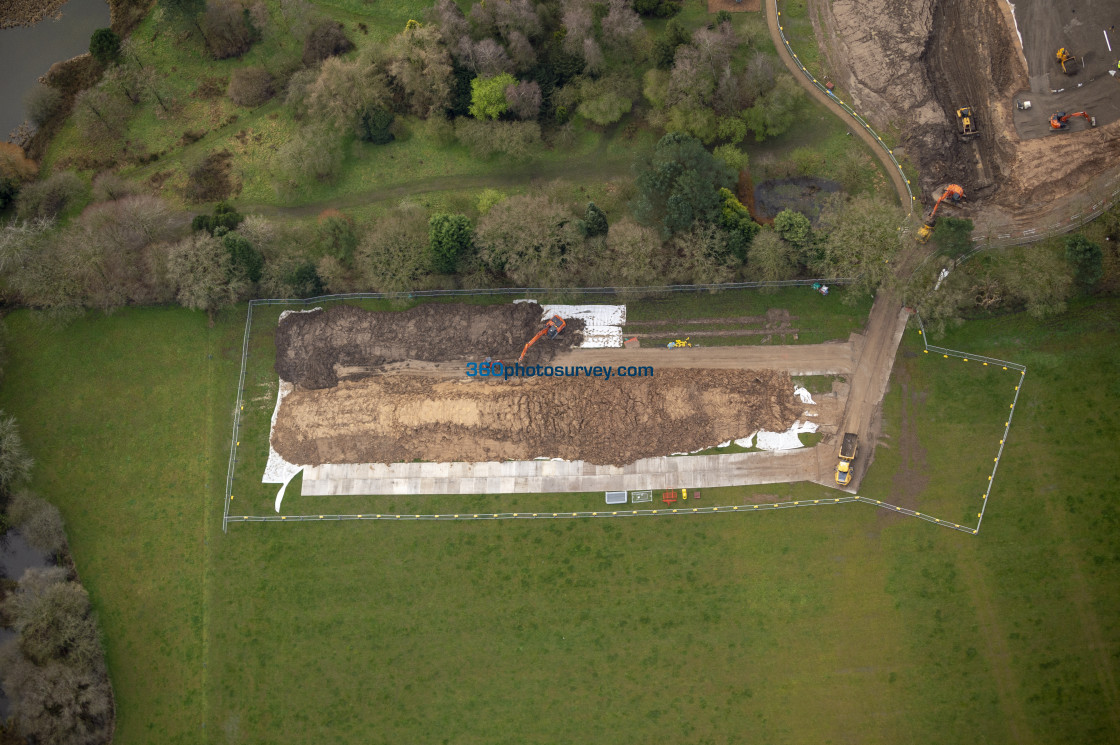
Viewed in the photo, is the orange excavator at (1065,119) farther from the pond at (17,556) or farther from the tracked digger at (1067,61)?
the pond at (17,556)

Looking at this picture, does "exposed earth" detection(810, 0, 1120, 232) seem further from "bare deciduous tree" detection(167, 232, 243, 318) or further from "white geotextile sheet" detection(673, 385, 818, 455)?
"bare deciduous tree" detection(167, 232, 243, 318)

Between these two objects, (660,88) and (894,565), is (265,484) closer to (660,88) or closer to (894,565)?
(660,88)

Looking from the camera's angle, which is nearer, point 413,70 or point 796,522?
point 796,522

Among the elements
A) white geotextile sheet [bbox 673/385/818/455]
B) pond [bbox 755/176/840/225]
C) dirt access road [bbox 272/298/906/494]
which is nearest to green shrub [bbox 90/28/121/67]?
dirt access road [bbox 272/298/906/494]

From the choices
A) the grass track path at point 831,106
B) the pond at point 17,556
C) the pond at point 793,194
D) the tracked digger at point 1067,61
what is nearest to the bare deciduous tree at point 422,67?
the pond at point 793,194

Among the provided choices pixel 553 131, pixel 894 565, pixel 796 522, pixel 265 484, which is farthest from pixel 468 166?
pixel 894 565

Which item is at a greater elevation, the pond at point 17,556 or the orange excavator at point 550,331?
the orange excavator at point 550,331

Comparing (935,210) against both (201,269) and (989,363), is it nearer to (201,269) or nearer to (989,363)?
(989,363)
